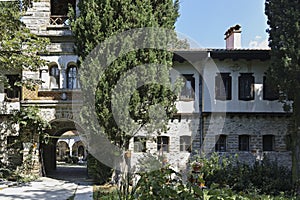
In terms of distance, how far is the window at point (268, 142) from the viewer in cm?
1442

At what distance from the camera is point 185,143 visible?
1433cm

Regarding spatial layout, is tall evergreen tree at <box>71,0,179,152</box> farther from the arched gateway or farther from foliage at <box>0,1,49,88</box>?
the arched gateway

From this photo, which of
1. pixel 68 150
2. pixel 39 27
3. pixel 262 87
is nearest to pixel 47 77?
pixel 39 27

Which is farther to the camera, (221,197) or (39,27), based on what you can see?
(39,27)

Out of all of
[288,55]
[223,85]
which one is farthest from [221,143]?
[288,55]

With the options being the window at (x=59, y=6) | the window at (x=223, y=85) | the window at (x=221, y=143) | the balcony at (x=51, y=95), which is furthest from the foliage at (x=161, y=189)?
the window at (x=59, y=6)

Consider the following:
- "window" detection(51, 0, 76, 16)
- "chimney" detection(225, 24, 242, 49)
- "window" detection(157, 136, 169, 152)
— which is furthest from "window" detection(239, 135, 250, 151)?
"window" detection(51, 0, 76, 16)

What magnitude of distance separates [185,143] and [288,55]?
5793 millimetres

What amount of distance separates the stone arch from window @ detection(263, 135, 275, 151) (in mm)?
8365

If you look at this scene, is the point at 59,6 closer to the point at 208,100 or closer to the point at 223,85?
the point at 208,100

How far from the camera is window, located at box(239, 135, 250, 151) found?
14406mm

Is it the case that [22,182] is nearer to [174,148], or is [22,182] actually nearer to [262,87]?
[174,148]

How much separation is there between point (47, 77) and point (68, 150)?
2051 centimetres

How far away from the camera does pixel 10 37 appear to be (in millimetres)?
9430
